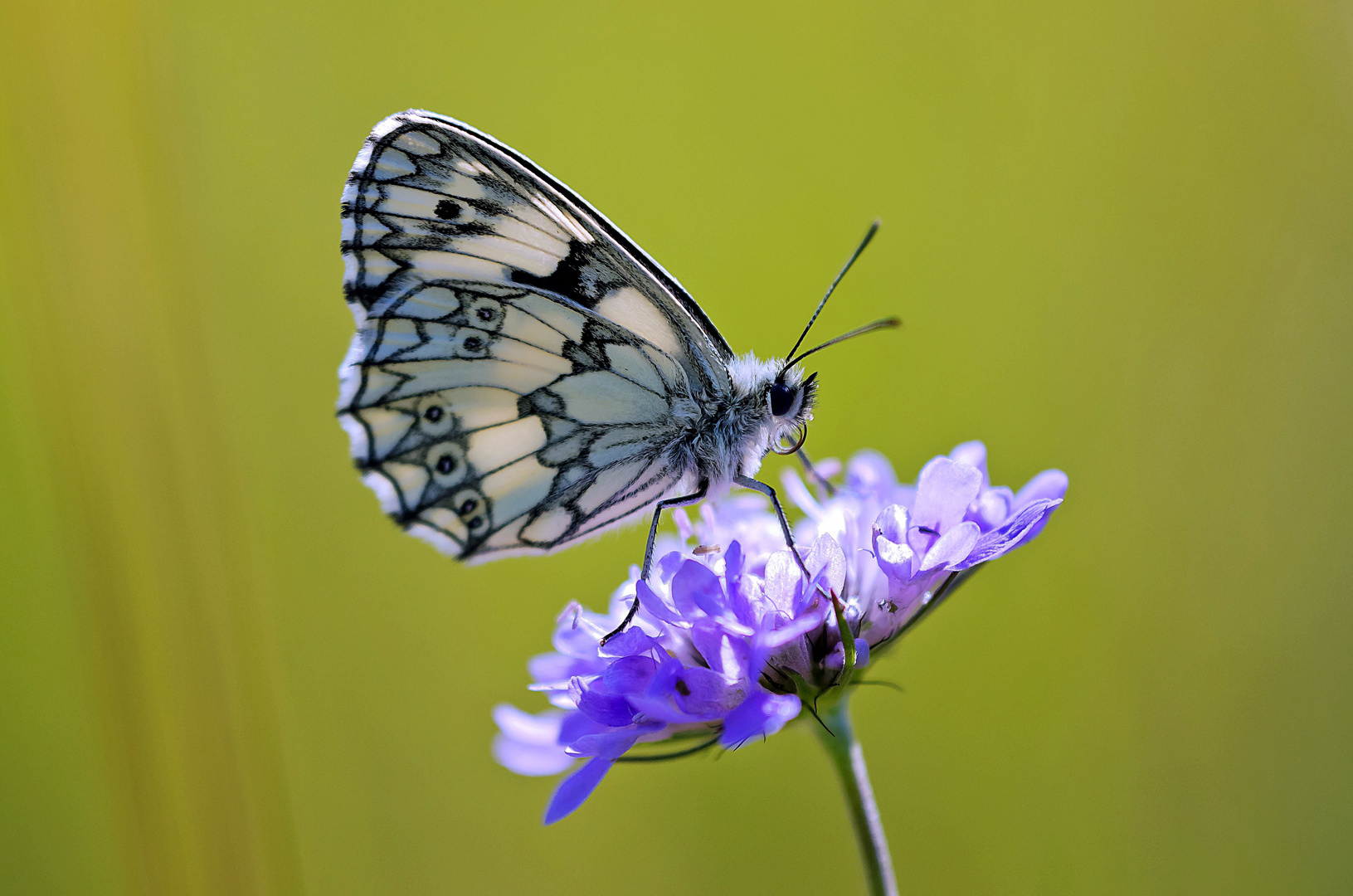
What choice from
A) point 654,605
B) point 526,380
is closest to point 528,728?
point 654,605

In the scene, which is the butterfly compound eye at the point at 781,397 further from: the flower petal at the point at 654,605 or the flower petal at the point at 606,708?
the flower petal at the point at 606,708

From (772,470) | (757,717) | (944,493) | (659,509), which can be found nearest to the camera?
(757,717)

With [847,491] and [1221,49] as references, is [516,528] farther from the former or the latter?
[1221,49]

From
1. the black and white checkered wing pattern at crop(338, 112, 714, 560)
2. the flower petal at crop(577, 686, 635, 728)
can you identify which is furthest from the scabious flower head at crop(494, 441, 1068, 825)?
the black and white checkered wing pattern at crop(338, 112, 714, 560)

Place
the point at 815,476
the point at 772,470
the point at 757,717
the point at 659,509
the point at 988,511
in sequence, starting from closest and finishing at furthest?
1. the point at 757,717
2. the point at 988,511
3. the point at 659,509
4. the point at 815,476
5. the point at 772,470

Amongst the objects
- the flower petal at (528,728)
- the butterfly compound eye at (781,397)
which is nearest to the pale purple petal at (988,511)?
the butterfly compound eye at (781,397)

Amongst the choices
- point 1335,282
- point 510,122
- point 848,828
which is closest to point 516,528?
point 848,828

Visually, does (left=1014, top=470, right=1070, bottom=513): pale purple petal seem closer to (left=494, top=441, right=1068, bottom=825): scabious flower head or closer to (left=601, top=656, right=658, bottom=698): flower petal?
(left=494, top=441, right=1068, bottom=825): scabious flower head

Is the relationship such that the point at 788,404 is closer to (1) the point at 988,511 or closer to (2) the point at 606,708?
(1) the point at 988,511
